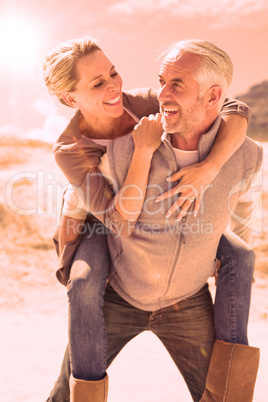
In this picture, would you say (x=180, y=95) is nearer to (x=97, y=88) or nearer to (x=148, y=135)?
(x=148, y=135)

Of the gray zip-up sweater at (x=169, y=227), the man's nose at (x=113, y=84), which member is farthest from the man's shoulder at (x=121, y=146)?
the man's nose at (x=113, y=84)

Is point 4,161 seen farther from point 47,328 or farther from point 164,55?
point 164,55

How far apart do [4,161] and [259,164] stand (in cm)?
995

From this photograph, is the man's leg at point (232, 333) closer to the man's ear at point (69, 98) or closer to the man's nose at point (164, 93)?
the man's nose at point (164, 93)

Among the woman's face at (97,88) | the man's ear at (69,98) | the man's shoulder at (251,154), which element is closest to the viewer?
the man's shoulder at (251,154)

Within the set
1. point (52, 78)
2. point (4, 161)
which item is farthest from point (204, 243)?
point (4, 161)

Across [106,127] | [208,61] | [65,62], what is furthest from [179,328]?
[65,62]

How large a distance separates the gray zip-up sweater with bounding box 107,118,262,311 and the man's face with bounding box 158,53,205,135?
0.29ft

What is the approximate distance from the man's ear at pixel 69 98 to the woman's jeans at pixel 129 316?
752 millimetres

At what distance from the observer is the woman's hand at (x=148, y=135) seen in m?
1.90

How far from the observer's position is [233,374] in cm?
202

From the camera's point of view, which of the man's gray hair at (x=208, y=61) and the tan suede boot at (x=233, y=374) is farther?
the tan suede boot at (x=233, y=374)

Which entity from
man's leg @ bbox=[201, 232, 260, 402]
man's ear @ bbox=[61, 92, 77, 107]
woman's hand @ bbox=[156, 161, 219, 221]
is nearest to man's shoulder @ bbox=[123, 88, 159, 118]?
man's ear @ bbox=[61, 92, 77, 107]

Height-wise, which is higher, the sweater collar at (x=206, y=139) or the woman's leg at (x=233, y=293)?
the sweater collar at (x=206, y=139)
